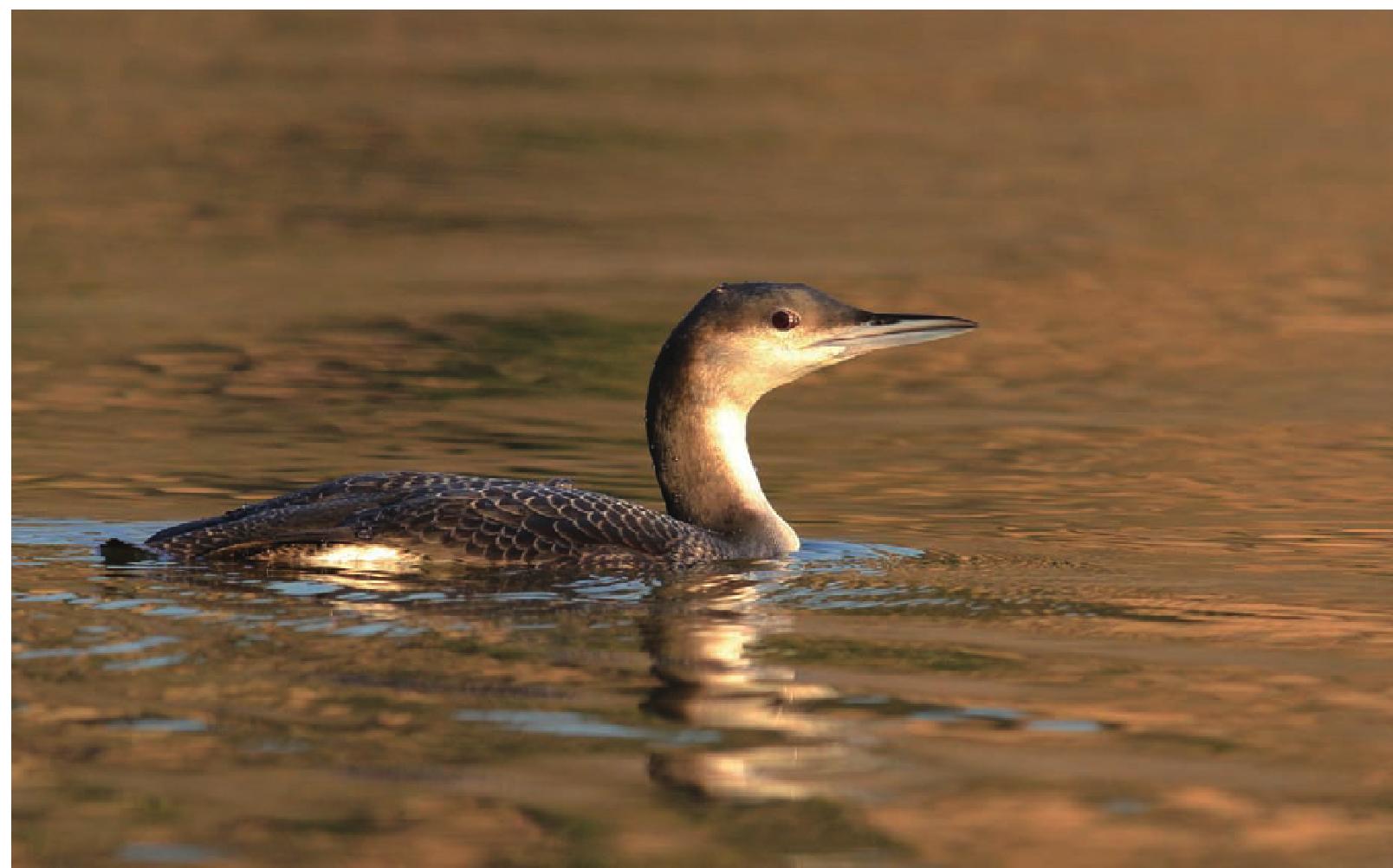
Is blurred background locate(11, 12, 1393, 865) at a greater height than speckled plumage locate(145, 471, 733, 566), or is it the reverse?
blurred background locate(11, 12, 1393, 865)

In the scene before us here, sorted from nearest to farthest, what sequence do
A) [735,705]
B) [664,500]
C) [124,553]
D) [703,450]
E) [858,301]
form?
1. [735,705]
2. [124,553]
3. [703,450]
4. [664,500]
5. [858,301]

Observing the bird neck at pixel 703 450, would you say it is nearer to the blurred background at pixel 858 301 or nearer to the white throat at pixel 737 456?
the white throat at pixel 737 456

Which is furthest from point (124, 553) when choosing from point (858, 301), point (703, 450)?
point (858, 301)

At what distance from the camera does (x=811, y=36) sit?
27984 mm

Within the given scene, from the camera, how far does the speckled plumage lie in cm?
762

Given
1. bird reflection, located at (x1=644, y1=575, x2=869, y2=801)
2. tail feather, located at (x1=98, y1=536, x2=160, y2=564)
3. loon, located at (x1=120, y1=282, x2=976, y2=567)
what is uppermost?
loon, located at (x1=120, y1=282, x2=976, y2=567)

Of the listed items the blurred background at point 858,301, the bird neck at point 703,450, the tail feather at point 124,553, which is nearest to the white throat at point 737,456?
the bird neck at point 703,450

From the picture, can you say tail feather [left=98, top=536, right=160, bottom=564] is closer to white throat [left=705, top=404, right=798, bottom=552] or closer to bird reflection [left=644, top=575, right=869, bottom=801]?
bird reflection [left=644, top=575, right=869, bottom=801]

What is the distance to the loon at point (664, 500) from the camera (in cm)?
763

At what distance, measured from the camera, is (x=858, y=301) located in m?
13.7

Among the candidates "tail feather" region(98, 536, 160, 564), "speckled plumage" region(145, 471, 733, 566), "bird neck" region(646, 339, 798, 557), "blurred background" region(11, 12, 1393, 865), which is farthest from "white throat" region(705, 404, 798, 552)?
"tail feather" region(98, 536, 160, 564)

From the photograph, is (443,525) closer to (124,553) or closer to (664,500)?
(124,553)

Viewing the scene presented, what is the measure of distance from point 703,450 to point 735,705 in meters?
2.31

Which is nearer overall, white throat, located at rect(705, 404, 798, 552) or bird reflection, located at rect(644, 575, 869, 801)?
bird reflection, located at rect(644, 575, 869, 801)
